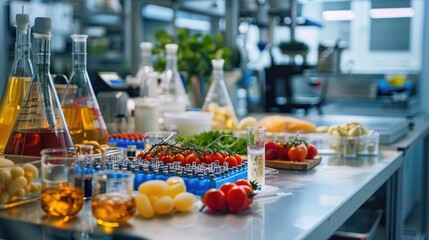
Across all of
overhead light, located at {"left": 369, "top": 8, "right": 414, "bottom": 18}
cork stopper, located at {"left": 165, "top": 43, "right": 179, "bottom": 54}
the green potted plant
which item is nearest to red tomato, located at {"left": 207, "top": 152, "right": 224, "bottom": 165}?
cork stopper, located at {"left": 165, "top": 43, "right": 179, "bottom": 54}

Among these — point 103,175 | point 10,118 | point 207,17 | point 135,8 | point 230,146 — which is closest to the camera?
point 103,175

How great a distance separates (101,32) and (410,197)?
8.47ft

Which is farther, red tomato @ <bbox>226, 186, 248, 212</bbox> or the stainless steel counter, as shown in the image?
red tomato @ <bbox>226, 186, 248, 212</bbox>

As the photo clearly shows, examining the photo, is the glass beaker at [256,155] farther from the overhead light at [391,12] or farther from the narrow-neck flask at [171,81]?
the overhead light at [391,12]

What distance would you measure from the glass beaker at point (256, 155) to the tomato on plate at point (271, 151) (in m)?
0.33

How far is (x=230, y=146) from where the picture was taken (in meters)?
1.75

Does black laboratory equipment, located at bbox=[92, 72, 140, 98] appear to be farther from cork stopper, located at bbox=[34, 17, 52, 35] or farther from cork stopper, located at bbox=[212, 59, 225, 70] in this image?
cork stopper, located at bbox=[34, 17, 52, 35]

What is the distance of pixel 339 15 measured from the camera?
19.3ft

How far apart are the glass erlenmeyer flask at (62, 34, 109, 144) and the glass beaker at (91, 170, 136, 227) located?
0.57 metres

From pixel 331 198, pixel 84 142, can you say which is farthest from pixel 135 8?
pixel 331 198

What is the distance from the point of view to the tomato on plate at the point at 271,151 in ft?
5.62

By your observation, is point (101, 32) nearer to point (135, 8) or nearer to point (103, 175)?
point (135, 8)

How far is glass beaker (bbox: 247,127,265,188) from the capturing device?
1.38 m

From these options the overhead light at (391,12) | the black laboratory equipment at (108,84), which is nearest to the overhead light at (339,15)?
the overhead light at (391,12)
